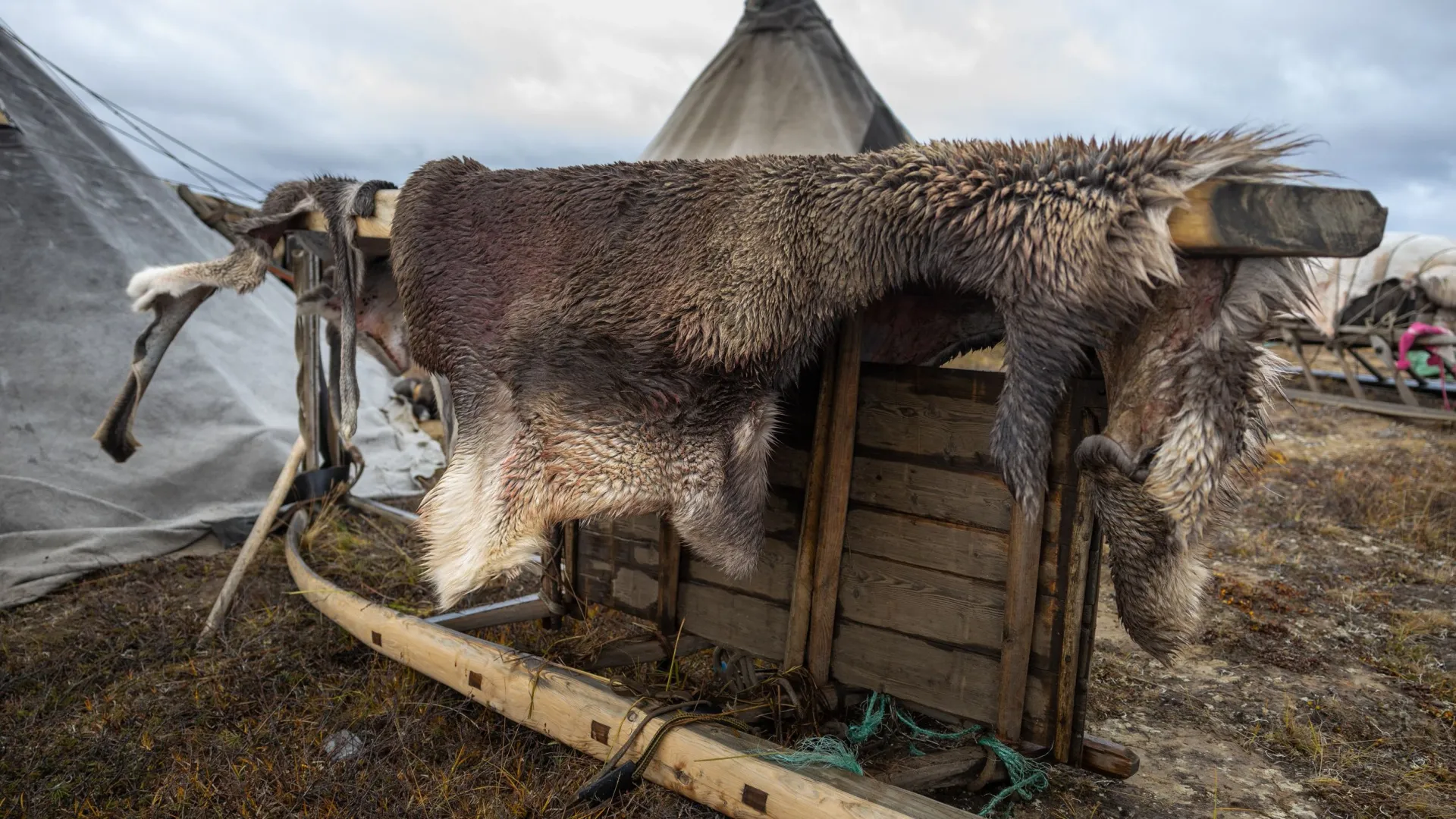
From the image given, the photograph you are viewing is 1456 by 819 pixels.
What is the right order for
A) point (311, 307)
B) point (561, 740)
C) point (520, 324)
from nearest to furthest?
1. point (520, 324)
2. point (561, 740)
3. point (311, 307)

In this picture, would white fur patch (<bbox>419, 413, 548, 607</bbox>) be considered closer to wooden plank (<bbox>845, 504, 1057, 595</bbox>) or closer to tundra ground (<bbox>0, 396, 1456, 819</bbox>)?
tundra ground (<bbox>0, 396, 1456, 819</bbox>)

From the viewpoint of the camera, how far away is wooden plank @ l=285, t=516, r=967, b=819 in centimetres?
178

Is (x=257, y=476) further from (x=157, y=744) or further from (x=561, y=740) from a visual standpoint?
(x=561, y=740)

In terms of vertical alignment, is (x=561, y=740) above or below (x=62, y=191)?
below

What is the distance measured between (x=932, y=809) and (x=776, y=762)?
370 mm

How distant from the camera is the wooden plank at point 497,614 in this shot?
121 inches

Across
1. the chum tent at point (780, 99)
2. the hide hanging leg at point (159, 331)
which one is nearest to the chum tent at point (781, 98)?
the chum tent at point (780, 99)

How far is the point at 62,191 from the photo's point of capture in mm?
5418

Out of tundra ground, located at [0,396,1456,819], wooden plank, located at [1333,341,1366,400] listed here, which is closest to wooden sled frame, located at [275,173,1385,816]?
tundra ground, located at [0,396,1456,819]

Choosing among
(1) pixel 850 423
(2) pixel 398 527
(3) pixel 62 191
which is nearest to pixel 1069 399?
(1) pixel 850 423

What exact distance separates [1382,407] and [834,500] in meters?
9.14

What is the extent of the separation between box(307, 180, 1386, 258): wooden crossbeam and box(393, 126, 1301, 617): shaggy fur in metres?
0.04

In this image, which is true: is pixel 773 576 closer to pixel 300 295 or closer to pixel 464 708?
pixel 464 708

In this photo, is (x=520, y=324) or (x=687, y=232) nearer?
(x=687, y=232)
